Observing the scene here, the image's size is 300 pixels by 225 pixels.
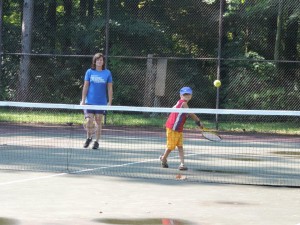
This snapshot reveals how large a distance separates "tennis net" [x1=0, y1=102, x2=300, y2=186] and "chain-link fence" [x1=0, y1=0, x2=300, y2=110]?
6.43ft

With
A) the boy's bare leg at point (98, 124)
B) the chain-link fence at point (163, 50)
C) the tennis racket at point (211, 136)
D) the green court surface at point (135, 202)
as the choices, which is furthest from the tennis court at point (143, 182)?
the chain-link fence at point (163, 50)

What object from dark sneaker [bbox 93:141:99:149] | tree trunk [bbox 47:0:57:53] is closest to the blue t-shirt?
dark sneaker [bbox 93:141:99:149]

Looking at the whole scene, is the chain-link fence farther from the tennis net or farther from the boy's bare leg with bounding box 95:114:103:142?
the boy's bare leg with bounding box 95:114:103:142

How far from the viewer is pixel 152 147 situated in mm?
16984

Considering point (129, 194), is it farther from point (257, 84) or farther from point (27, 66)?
point (27, 66)

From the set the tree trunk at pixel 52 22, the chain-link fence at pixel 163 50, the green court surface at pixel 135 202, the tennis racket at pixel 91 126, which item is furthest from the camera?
the tree trunk at pixel 52 22

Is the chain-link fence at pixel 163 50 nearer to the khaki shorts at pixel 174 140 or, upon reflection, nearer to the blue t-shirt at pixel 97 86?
the blue t-shirt at pixel 97 86

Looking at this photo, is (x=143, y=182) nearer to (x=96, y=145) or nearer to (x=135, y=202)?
(x=135, y=202)

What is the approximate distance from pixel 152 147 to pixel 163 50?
A: 614 inches

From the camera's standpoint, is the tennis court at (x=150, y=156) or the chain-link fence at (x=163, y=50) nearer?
the tennis court at (x=150, y=156)

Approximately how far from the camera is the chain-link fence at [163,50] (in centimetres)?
2862

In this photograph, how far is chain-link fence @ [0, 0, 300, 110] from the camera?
93.9 ft

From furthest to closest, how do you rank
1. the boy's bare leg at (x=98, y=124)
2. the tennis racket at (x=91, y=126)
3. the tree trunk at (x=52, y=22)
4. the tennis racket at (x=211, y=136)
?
the tree trunk at (x=52, y=22)
the tennis racket at (x=91, y=126)
the boy's bare leg at (x=98, y=124)
the tennis racket at (x=211, y=136)

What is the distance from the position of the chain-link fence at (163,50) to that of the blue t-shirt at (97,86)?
39.5 feet
